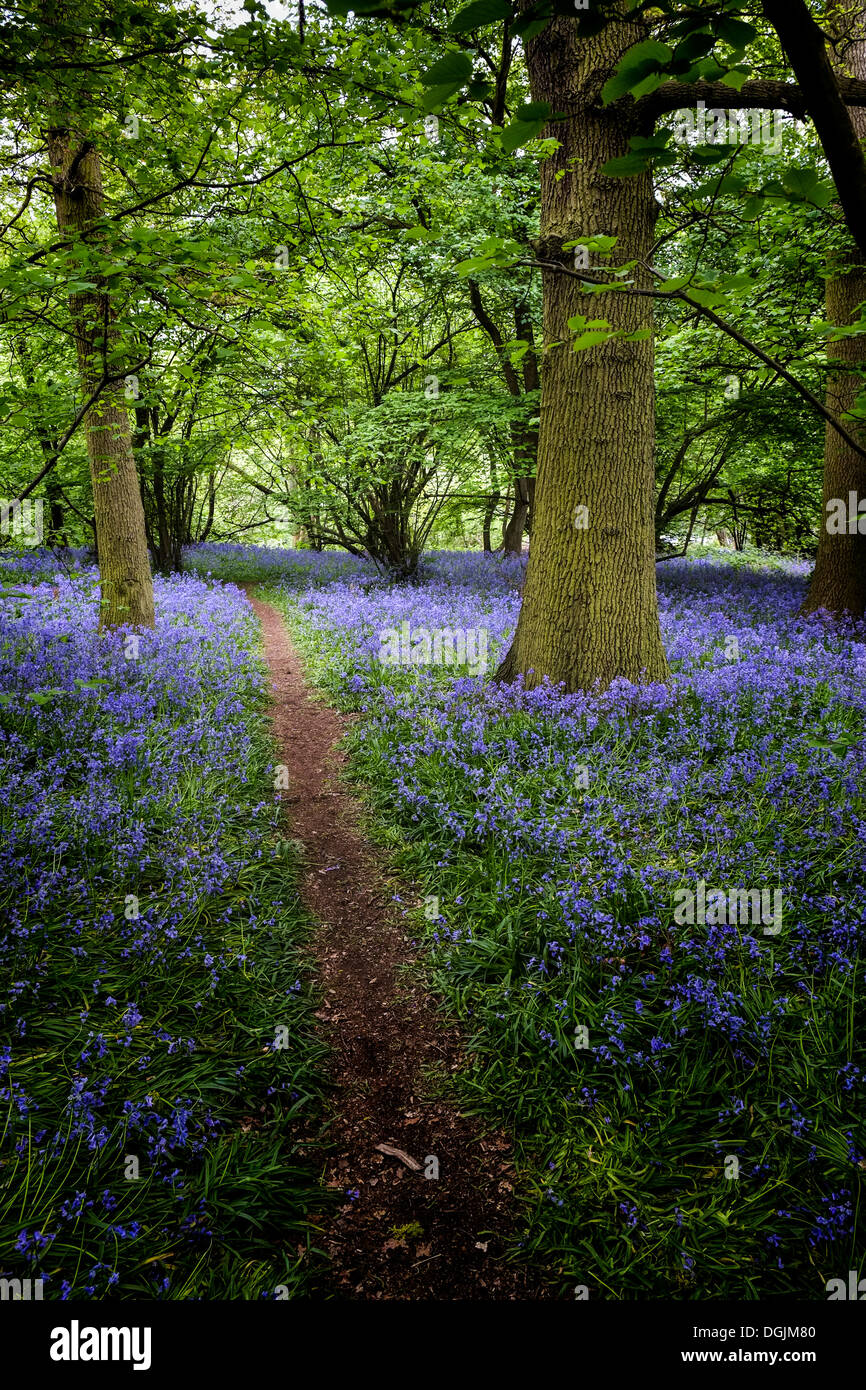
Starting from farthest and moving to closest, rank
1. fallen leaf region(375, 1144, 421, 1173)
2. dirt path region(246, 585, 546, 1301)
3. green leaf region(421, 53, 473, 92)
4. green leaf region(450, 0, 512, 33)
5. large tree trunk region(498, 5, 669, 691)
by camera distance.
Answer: large tree trunk region(498, 5, 669, 691) < fallen leaf region(375, 1144, 421, 1173) < dirt path region(246, 585, 546, 1301) < green leaf region(421, 53, 473, 92) < green leaf region(450, 0, 512, 33)

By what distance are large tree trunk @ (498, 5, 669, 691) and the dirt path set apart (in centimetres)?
276

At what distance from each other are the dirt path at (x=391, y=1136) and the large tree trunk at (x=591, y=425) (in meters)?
2.76

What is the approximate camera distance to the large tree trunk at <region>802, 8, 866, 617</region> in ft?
27.3

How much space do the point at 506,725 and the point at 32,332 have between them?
240 inches

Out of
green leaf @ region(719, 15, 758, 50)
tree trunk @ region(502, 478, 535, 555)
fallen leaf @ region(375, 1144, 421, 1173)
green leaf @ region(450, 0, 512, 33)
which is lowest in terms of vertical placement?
fallen leaf @ region(375, 1144, 421, 1173)

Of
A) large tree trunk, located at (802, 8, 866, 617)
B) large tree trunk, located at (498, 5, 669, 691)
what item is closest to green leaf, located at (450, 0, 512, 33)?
large tree trunk, located at (498, 5, 669, 691)

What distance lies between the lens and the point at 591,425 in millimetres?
5238

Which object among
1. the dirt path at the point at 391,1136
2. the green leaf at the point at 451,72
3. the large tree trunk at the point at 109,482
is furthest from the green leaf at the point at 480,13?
the large tree trunk at the point at 109,482

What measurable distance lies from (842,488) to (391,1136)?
986 cm

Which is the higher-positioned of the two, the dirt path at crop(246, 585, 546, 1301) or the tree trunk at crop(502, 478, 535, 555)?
the tree trunk at crop(502, 478, 535, 555)

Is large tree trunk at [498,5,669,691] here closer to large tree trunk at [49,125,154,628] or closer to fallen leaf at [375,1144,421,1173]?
fallen leaf at [375,1144,421,1173]

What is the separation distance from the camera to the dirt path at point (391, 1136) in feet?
7.89

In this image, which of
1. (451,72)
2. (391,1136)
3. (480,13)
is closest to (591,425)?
(451,72)
